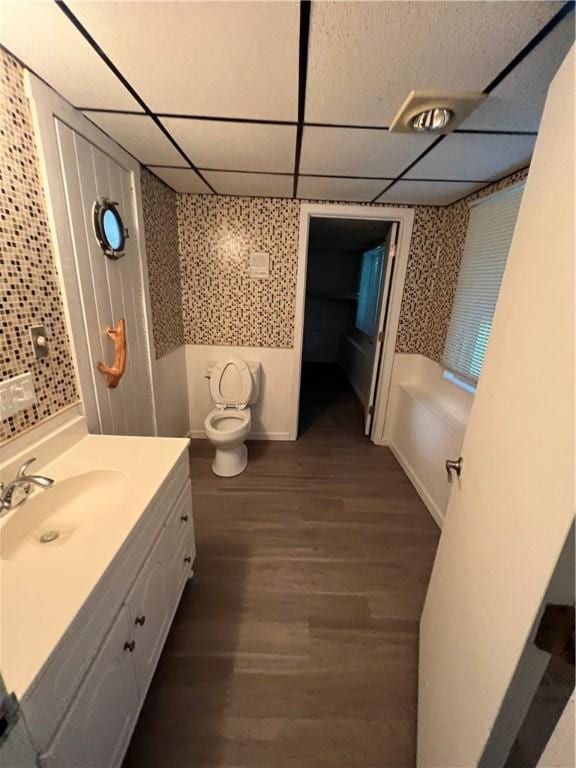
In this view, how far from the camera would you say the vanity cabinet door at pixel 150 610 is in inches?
37.4

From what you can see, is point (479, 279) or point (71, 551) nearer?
point (71, 551)

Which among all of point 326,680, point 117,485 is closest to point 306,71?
point 117,485

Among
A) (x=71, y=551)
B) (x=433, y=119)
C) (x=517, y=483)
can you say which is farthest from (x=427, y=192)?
(x=71, y=551)

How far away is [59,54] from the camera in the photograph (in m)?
0.92

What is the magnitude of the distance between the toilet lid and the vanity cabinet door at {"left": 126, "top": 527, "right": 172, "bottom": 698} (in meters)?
1.50

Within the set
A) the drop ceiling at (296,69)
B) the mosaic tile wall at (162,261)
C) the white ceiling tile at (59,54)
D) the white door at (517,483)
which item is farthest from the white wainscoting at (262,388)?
the white door at (517,483)

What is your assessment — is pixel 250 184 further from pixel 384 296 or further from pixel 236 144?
pixel 384 296

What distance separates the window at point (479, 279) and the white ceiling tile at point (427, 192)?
143mm

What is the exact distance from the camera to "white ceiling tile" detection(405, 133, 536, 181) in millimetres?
1314

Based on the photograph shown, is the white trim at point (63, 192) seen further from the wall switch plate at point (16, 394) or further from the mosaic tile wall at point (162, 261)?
the mosaic tile wall at point (162, 261)

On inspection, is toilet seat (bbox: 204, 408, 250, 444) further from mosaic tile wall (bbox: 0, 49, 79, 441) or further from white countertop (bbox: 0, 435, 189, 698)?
mosaic tile wall (bbox: 0, 49, 79, 441)

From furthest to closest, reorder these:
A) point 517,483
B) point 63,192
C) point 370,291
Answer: point 370,291, point 63,192, point 517,483

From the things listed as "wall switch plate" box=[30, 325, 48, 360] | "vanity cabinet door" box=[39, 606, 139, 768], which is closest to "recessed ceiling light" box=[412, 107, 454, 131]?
"wall switch plate" box=[30, 325, 48, 360]

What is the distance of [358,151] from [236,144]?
0.58m
